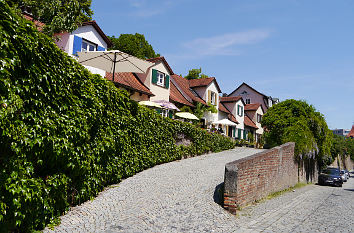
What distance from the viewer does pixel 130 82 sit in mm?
21516

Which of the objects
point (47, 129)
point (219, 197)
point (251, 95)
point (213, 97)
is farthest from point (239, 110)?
point (47, 129)

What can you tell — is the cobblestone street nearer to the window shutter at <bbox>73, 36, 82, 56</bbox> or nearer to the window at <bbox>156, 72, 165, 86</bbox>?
the window shutter at <bbox>73, 36, 82, 56</bbox>

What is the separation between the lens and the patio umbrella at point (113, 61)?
13586 mm

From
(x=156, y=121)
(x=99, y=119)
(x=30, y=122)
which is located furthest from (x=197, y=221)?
(x=156, y=121)

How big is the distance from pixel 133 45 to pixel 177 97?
1910 centimetres

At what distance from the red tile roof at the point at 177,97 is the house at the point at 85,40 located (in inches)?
328

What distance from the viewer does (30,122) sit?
545 centimetres

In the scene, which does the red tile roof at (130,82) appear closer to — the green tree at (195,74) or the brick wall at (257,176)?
the brick wall at (257,176)

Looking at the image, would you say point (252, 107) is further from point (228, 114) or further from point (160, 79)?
point (160, 79)

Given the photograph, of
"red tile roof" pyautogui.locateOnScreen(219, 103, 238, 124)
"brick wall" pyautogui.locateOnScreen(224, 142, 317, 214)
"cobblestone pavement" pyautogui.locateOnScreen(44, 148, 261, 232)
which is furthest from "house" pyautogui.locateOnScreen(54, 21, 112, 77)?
"red tile roof" pyautogui.locateOnScreen(219, 103, 238, 124)

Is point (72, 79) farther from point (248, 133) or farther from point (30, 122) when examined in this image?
point (248, 133)

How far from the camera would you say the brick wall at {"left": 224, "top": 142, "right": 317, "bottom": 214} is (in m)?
8.24

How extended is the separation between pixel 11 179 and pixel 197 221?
4.38 meters

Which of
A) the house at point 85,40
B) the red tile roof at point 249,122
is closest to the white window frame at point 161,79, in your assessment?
the house at point 85,40
